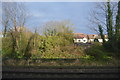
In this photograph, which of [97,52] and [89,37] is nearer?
[97,52]

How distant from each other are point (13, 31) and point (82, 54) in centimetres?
224

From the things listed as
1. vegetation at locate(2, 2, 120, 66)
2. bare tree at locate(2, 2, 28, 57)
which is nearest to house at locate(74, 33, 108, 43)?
vegetation at locate(2, 2, 120, 66)

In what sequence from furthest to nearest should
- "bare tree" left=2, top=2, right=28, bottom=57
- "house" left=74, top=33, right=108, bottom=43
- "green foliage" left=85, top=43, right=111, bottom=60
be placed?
"house" left=74, top=33, right=108, bottom=43 < "green foliage" left=85, top=43, right=111, bottom=60 < "bare tree" left=2, top=2, right=28, bottom=57

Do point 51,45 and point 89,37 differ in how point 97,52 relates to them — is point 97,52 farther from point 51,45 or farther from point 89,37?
point 51,45

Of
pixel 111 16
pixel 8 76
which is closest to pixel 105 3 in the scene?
pixel 111 16

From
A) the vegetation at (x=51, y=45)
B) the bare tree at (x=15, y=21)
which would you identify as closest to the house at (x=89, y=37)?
the vegetation at (x=51, y=45)

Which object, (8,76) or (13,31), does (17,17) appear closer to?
(13,31)

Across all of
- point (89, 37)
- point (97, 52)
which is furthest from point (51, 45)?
point (97, 52)

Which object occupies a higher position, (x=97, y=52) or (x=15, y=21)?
(x=15, y=21)

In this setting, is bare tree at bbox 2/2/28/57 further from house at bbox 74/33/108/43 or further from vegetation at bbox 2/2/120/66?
house at bbox 74/33/108/43

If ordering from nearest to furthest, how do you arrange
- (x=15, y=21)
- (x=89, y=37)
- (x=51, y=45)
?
(x=15, y=21) → (x=89, y=37) → (x=51, y=45)

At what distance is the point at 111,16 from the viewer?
3.27 m

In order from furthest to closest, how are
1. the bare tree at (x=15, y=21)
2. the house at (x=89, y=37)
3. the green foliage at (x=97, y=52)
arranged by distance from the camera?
the house at (x=89, y=37), the green foliage at (x=97, y=52), the bare tree at (x=15, y=21)

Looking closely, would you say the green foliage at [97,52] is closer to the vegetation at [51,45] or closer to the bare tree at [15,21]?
the vegetation at [51,45]
